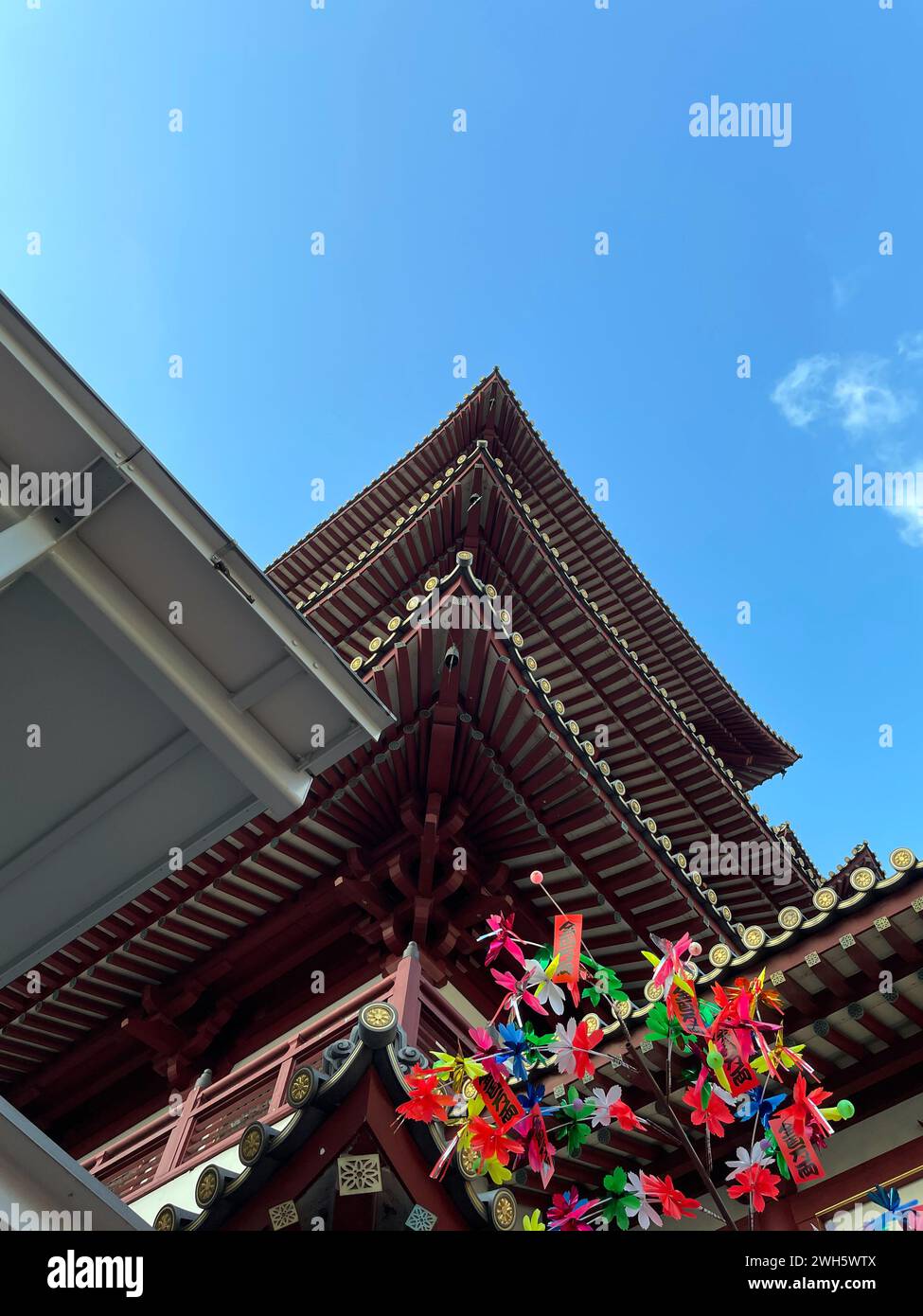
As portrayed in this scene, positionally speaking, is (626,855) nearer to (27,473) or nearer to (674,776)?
(27,473)

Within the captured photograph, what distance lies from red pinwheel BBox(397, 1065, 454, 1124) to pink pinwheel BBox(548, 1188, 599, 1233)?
0.56 metres

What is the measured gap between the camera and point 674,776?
14.4 m

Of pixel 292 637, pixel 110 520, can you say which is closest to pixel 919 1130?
pixel 292 637

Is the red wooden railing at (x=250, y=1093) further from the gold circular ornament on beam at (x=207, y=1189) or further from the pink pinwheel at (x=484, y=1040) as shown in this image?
the pink pinwheel at (x=484, y=1040)

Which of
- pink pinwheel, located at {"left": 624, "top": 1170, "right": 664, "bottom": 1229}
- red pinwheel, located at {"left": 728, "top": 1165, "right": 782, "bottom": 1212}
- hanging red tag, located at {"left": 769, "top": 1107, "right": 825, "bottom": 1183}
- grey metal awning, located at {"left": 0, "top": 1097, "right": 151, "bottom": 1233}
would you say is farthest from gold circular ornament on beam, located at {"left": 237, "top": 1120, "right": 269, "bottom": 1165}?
hanging red tag, located at {"left": 769, "top": 1107, "right": 825, "bottom": 1183}

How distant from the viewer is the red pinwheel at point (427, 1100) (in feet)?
12.1

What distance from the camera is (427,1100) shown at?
3689 mm

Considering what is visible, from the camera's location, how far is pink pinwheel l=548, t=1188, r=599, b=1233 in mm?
3701

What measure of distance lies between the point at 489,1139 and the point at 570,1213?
457 mm

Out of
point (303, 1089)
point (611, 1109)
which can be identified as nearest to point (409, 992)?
point (303, 1089)

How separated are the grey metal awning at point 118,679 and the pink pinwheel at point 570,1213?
1930mm

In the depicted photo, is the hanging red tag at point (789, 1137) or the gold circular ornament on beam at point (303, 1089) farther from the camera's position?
the gold circular ornament on beam at point (303, 1089)

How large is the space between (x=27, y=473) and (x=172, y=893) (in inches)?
191

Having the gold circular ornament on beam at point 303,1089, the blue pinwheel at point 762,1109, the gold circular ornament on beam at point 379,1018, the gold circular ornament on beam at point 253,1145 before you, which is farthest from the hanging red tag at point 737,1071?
the gold circular ornament on beam at point 253,1145
